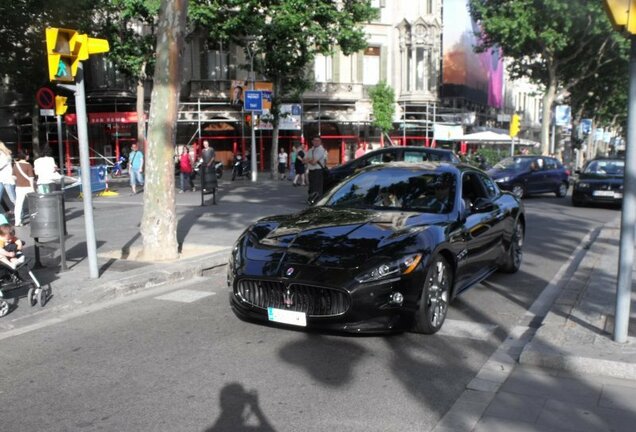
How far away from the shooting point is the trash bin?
7625mm

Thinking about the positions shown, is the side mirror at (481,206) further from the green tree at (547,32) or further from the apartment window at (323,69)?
the apartment window at (323,69)

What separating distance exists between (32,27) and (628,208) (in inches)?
1139

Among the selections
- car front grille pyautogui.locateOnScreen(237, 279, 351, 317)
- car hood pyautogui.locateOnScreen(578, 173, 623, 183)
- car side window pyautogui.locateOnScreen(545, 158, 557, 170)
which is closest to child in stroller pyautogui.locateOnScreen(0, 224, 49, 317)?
car front grille pyautogui.locateOnScreen(237, 279, 351, 317)

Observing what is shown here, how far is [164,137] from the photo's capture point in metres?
8.95

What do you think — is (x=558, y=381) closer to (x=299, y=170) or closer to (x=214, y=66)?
(x=299, y=170)

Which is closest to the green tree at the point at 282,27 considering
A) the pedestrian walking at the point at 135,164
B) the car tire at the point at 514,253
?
the pedestrian walking at the point at 135,164

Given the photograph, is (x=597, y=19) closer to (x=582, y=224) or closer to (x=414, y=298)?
(x=582, y=224)

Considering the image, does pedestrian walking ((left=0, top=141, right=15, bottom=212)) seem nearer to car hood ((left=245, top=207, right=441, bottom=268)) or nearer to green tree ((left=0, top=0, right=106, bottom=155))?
car hood ((left=245, top=207, right=441, bottom=268))

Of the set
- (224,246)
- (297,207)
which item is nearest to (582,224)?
(297,207)

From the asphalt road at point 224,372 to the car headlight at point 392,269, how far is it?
66 centimetres

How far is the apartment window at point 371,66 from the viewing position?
1642 inches

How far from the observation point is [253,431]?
373 centimetres

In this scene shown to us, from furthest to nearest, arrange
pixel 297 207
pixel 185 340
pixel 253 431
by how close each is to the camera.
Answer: pixel 297 207 → pixel 185 340 → pixel 253 431

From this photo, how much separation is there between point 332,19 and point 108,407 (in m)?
26.0
